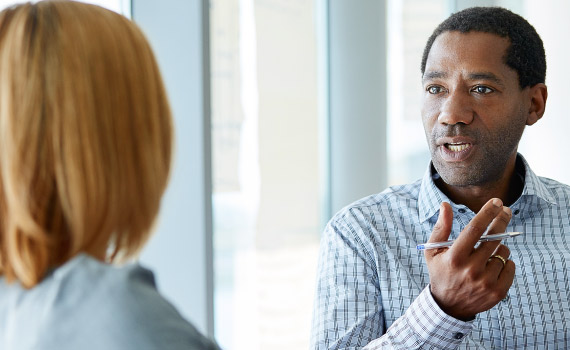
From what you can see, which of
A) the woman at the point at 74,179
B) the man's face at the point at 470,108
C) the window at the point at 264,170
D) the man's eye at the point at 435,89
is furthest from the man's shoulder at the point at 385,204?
the woman at the point at 74,179

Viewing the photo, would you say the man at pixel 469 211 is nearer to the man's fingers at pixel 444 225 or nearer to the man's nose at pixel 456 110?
the man's nose at pixel 456 110

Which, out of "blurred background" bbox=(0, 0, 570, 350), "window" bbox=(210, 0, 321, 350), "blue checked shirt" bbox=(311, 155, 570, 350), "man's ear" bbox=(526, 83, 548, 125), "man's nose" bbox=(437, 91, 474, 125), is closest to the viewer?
"blue checked shirt" bbox=(311, 155, 570, 350)

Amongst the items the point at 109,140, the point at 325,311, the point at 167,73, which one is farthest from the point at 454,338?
the point at 167,73

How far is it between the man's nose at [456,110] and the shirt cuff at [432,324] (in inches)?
19.7

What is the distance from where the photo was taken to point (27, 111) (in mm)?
755

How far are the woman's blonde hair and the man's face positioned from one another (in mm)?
955

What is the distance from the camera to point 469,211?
1639 mm

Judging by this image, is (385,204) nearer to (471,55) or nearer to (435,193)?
(435,193)

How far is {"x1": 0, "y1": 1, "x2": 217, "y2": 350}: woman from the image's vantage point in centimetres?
71

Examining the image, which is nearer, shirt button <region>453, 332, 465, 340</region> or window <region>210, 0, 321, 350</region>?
shirt button <region>453, 332, 465, 340</region>

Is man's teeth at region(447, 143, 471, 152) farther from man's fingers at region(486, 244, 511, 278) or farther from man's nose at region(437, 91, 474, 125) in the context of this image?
man's fingers at region(486, 244, 511, 278)

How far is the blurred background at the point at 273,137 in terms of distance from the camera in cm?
201

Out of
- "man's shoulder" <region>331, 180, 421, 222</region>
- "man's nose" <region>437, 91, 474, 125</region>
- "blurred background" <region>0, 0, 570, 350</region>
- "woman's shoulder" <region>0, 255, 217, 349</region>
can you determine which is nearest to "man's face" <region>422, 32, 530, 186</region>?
"man's nose" <region>437, 91, 474, 125</region>

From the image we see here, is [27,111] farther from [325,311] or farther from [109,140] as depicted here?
[325,311]
